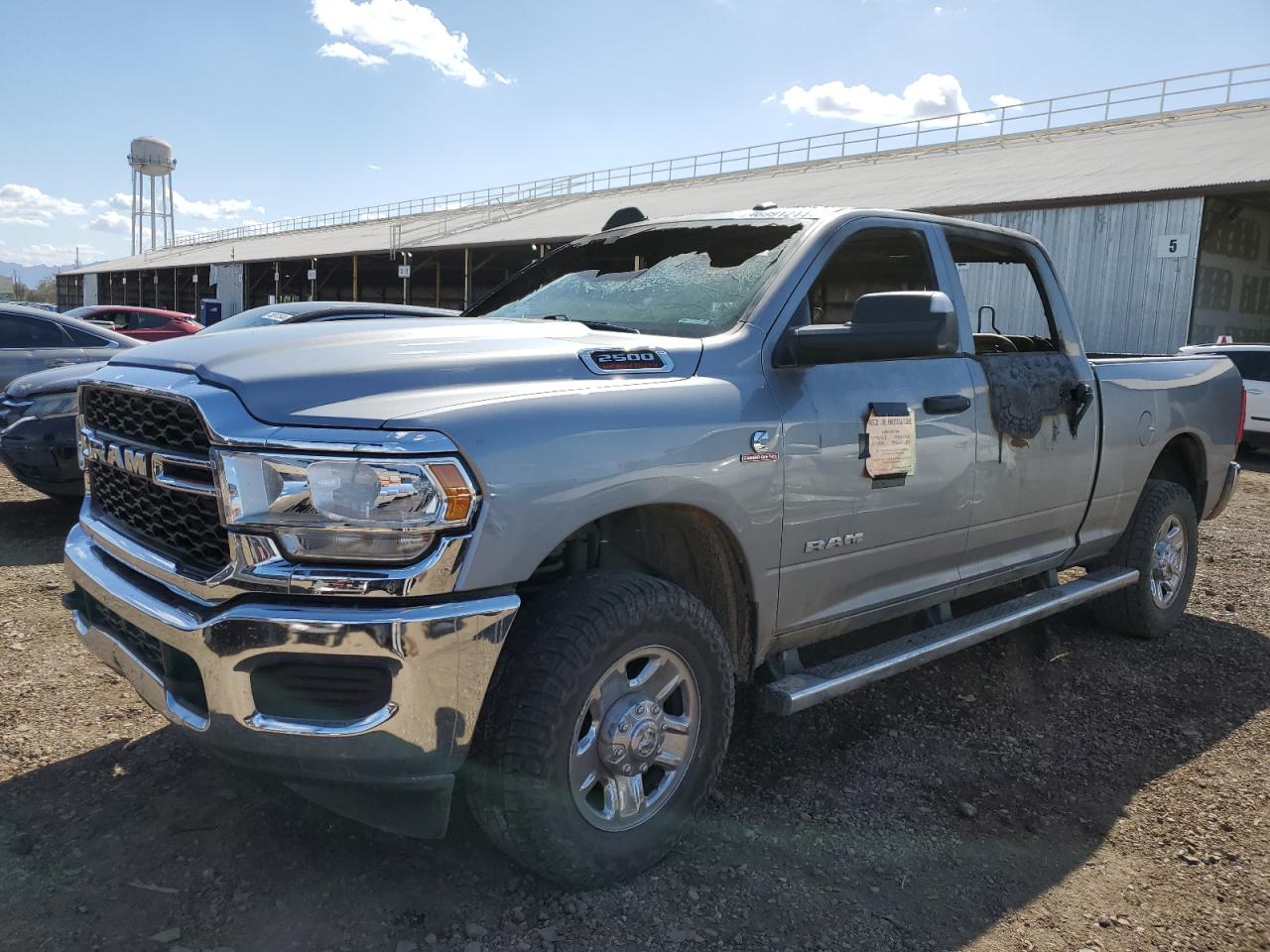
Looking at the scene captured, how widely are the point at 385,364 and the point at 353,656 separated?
74 cm

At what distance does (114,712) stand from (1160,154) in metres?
21.3

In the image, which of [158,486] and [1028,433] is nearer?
[158,486]

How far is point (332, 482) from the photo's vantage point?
2.14 metres

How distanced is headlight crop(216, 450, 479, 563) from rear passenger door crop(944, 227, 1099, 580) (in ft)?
7.36

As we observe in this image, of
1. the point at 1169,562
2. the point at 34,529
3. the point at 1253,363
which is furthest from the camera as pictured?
the point at 1253,363

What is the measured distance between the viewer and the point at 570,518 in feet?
7.73

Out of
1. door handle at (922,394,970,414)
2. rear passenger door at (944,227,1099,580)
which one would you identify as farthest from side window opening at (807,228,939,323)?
door handle at (922,394,970,414)

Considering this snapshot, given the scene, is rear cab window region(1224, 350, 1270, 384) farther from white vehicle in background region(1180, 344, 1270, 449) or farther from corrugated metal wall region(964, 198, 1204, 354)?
corrugated metal wall region(964, 198, 1204, 354)

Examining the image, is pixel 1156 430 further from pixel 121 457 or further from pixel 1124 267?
pixel 1124 267

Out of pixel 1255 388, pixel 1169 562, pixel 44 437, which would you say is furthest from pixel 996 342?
pixel 1255 388

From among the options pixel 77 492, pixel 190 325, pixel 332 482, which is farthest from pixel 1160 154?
pixel 332 482

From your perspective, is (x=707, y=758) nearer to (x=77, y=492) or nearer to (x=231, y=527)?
(x=231, y=527)

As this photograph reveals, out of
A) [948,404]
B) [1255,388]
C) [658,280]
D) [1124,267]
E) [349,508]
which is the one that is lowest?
[349,508]

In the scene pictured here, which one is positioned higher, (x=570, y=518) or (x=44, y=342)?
(x=44, y=342)
